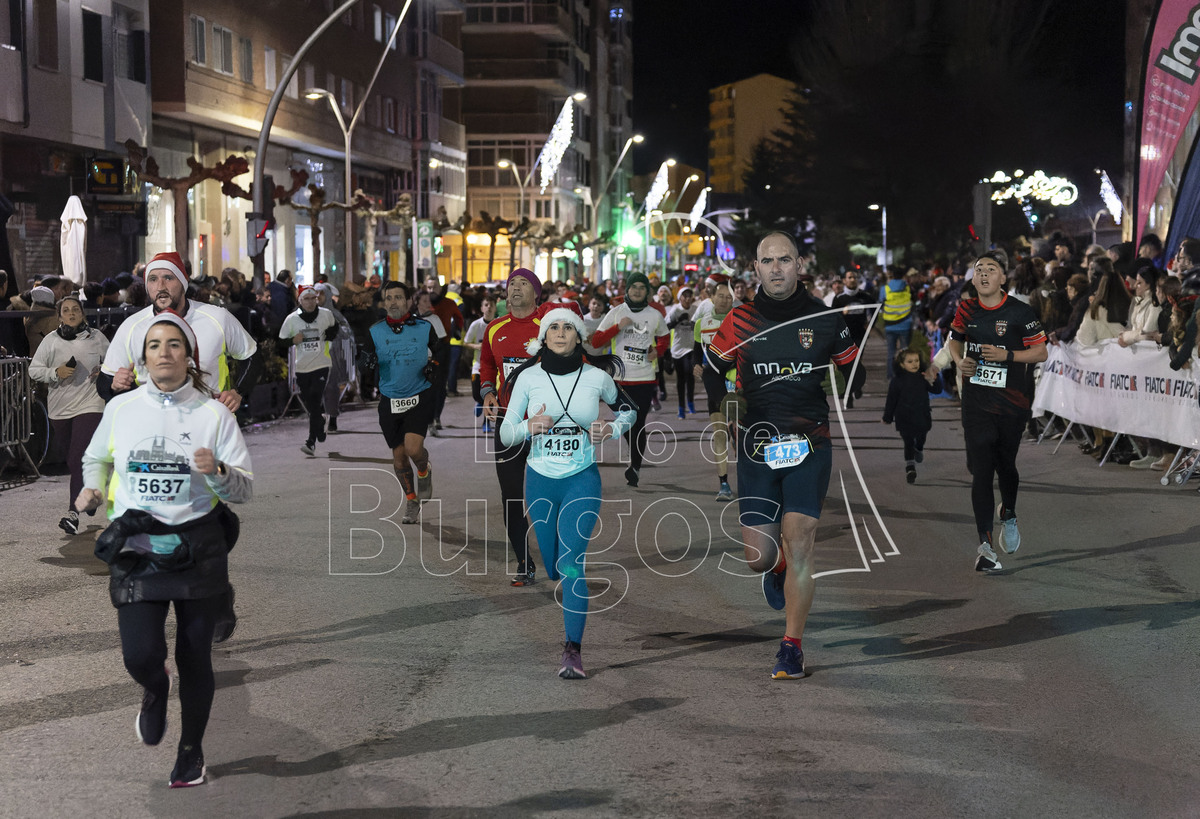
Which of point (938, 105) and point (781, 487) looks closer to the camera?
point (781, 487)

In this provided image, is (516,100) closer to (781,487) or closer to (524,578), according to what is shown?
(524,578)

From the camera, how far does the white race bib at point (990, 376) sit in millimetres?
9312

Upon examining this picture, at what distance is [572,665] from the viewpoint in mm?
6613

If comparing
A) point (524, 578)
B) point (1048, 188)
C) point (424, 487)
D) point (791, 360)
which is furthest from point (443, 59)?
point (791, 360)

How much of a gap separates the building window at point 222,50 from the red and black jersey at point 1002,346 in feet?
99.8

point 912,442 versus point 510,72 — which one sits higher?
point 510,72

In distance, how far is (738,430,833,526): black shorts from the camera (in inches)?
266

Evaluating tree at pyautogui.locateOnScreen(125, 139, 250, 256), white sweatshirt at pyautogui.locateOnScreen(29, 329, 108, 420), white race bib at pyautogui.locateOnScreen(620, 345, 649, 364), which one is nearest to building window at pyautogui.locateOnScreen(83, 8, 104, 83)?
tree at pyautogui.locateOnScreen(125, 139, 250, 256)

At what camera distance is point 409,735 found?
5691 millimetres

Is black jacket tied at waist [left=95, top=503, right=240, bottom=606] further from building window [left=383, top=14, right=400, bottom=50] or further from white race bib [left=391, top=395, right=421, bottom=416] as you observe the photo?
building window [left=383, top=14, right=400, bottom=50]

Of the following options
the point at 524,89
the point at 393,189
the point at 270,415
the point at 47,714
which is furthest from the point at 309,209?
the point at 524,89

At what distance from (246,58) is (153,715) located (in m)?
36.2

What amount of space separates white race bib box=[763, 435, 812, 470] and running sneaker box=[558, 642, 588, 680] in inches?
47.6

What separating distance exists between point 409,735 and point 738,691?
4.82 ft
